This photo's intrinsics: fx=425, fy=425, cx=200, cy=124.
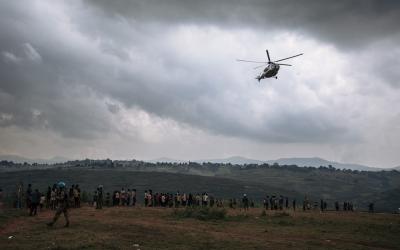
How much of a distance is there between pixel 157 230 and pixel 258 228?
737 centimetres

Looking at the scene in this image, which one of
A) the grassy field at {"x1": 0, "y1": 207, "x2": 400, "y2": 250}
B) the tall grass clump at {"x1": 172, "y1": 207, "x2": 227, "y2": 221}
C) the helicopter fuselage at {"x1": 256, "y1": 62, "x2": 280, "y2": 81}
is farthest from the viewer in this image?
the helicopter fuselage at {"x1": 256, "y1": 62, "x2": 280, "y2": 81}

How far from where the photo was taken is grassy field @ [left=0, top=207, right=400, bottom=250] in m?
17.7

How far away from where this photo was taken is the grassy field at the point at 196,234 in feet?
58.0

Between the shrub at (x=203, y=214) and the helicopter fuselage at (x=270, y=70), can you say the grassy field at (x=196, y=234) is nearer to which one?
the shrub at (x=203, y=214)

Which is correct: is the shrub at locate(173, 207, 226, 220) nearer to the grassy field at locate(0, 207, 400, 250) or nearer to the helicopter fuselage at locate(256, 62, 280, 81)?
the grassy field at locate(0, 207, 400, 250)

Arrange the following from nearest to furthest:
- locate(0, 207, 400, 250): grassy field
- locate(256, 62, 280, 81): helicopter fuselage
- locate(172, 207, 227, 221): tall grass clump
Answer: locate(0, 207, 400, 250): grassy field < locate(172, 207, 227, 221): tall grass clump < locate(256, 62, 280, 81): helicopter fuselage

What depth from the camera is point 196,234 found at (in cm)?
2159

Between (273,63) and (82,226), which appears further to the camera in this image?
(273,63)

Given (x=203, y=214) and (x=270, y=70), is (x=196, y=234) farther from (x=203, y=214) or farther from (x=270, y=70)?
(x=270, y=70)

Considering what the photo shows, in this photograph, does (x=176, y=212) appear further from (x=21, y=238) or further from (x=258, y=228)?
(x=21, y=238)

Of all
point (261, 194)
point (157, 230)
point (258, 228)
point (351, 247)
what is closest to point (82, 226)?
point (157, 230)

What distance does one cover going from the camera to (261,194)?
13950 cm

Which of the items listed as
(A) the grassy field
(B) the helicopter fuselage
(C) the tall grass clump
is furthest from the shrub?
(B) the helicopter fuselage

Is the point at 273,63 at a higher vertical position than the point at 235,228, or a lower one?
higher
